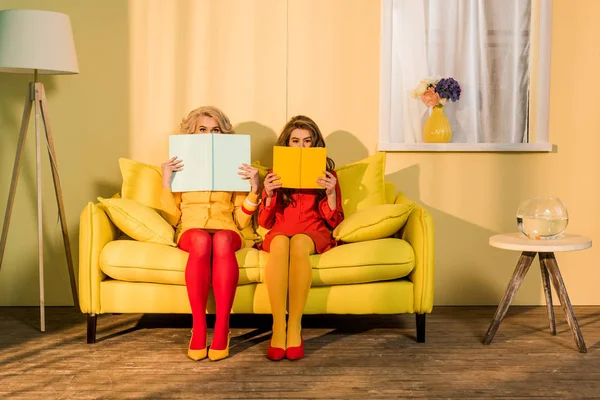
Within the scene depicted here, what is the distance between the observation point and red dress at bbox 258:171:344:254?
10.8 ft

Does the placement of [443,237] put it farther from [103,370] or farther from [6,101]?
[6,101]

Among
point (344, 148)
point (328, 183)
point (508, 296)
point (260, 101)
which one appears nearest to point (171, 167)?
point (328, 183)

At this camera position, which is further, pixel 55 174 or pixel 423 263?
pixel 55 174

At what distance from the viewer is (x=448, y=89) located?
3904 mm

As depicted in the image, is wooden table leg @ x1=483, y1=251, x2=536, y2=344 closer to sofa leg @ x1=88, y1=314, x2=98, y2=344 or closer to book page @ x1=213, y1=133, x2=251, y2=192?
book page @ x1=213, y1=133, x2=251, y2=192

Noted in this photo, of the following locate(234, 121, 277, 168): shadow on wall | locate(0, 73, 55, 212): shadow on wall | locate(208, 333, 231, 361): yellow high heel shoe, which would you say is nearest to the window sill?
locate(234, 121, 277, 168): shadow on wall

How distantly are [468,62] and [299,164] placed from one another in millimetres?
1385

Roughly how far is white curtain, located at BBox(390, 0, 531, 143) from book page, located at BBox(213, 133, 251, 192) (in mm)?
1101

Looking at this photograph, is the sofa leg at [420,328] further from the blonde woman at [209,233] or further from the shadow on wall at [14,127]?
the shadow on wall at [14,127]

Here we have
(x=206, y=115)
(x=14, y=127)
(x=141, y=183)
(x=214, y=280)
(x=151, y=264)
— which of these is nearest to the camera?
(x=214, y=280)

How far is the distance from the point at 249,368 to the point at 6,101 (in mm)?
2078

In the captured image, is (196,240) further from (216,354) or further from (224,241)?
(216,354)

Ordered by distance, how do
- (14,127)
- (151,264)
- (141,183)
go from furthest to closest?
(14,127) < (141,183) < (151,264)

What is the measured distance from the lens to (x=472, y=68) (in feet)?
13.3
